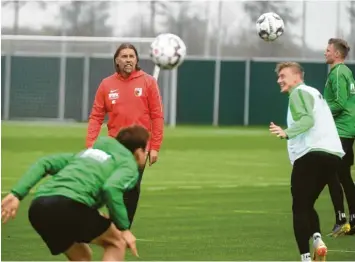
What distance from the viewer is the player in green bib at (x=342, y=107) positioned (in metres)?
14.2

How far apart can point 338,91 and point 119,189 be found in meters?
6.38

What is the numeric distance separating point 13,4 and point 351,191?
4070 centimetres

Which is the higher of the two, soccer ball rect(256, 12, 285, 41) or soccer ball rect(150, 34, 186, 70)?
soccer ball rect(256, 12, 285, 41)

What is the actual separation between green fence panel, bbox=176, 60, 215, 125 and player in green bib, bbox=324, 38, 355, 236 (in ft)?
115

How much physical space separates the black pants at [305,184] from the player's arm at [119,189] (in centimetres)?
291

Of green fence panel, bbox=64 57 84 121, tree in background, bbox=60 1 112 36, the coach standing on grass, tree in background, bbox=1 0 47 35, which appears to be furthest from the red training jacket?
tree in background, bbox=60 1 112 36

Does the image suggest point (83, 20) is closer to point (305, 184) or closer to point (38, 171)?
point (305, 184)

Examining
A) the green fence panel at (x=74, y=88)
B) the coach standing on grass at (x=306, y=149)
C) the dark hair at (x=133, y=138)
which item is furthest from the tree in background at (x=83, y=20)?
the dark hair at (x=133, y=138)

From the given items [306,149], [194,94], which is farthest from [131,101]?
[194,94]

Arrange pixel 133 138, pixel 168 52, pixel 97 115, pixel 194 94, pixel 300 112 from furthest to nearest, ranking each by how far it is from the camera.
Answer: pixel 194 94, pixel 168 52, pixel 97 115, pixel 300 112, pixel 133 138

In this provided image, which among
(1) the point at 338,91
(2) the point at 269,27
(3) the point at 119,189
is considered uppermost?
(2) the point at 269,27

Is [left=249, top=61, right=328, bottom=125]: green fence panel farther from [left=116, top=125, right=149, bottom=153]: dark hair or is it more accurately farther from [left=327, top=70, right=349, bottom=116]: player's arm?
[left=116, top=125, right=149, bottom=153]: dark hair

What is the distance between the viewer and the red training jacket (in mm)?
13055

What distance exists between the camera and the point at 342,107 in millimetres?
14438
